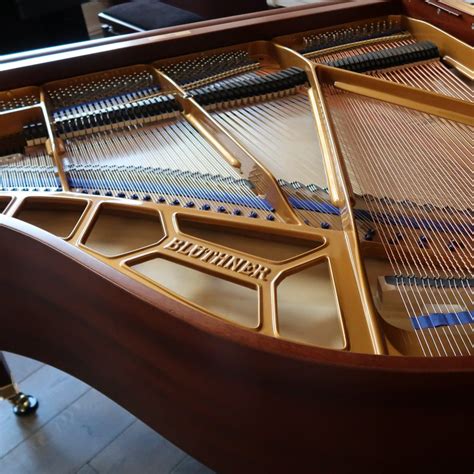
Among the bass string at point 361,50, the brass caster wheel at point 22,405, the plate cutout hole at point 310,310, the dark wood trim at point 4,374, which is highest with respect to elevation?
the bass string at point 361,50

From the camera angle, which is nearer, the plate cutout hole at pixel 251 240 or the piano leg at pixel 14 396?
the plate cutout hole at pixel 251 240

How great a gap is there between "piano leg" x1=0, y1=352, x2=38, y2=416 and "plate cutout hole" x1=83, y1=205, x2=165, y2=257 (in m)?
0.83

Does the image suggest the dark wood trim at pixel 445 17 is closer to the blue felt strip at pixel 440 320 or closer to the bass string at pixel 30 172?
the blue felt strip at pixel 440 320

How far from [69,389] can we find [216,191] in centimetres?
116

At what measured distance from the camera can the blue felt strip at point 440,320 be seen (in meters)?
1.05

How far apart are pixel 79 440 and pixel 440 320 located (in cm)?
146

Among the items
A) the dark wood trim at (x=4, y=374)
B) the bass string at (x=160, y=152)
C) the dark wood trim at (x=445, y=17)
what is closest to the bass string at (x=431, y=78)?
the dark wood trim at (x=445, y=17)

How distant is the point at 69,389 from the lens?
2178 mm

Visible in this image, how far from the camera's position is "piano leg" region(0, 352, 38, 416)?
1.99m

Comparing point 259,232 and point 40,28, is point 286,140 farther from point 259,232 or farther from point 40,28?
point 40,28

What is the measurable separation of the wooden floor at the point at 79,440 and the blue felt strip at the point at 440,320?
115 cm

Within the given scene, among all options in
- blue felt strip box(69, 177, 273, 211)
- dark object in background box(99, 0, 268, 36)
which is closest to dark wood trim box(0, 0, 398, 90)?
blue felt strip box(69, 177, 273, 211)

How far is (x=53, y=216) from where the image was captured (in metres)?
1.47

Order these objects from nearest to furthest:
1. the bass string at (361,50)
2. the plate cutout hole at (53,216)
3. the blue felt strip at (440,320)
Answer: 1. the blue felt strip at (440,320)
2. the plate cutout hole at (53,216)
3. the bass string at (361,50)
